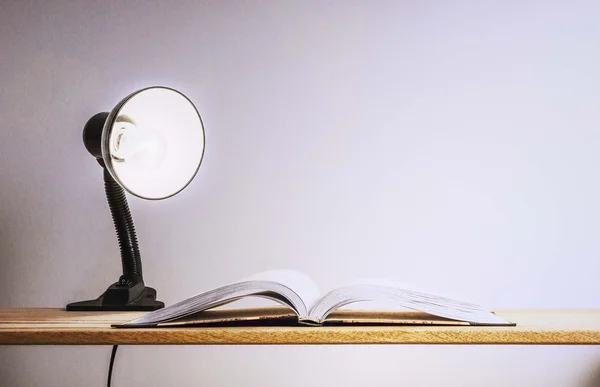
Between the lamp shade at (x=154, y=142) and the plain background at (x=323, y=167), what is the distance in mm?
257

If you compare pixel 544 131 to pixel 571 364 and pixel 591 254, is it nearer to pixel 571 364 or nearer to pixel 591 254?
pixel 591 254

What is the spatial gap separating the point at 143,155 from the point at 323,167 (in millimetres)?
483

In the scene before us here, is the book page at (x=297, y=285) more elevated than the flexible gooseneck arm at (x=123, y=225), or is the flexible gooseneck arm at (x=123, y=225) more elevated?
the flexible gooseneck arm at (x=123, y=225)

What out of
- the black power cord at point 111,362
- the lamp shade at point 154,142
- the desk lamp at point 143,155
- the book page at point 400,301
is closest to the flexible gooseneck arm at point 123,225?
the desk lamp at point 143,155

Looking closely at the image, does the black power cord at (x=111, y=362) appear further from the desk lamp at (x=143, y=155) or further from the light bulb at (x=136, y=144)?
the light bulb at (x=136, y=144)

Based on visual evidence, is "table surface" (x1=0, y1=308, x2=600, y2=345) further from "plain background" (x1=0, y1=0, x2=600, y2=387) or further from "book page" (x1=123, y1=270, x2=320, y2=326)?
"plain background" (x1=0, y1=0, x2=600, y2=387)

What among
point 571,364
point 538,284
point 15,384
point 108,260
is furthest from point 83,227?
point 571,364

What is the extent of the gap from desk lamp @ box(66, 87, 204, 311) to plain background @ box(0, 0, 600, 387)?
0.22m

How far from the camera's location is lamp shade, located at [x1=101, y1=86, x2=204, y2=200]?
3.04 feet

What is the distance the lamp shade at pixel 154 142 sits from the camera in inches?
36.5

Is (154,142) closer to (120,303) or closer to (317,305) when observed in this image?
(120,303)

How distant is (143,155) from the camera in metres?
0.98

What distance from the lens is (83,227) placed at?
1275 millimetres

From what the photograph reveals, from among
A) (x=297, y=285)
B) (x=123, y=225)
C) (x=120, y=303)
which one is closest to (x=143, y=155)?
(x=123, y=225)
